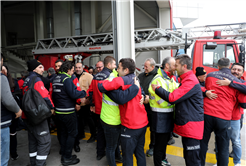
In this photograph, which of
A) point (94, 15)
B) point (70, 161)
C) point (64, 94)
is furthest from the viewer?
point (94, 15)

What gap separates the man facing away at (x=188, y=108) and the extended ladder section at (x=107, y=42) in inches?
254

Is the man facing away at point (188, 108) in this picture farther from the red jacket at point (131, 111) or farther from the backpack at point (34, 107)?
the backpack at point (34, 107)

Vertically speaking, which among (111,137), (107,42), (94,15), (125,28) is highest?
(94,15)

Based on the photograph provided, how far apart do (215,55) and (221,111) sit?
9.29 feet

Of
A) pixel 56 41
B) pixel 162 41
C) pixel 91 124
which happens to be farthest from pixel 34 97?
pixel 56 41

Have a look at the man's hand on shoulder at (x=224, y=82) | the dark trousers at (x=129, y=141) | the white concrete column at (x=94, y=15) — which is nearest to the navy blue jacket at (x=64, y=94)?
the dark trousers at (x=129, y=141)

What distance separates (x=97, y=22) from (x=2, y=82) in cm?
1358

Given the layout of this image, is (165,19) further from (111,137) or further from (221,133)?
(111,137)

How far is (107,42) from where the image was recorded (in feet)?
29.6

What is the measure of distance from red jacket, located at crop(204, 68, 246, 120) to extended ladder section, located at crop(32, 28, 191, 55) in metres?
5.96

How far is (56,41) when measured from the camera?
9875 millimetres

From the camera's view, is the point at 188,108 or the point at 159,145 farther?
the point at 159,145

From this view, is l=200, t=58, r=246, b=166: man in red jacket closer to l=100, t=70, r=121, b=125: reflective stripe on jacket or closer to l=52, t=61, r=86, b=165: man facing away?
l=100, t=70, r=121, b=125: reflective stripe on jacket

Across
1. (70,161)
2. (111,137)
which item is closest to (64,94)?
(111,137)
